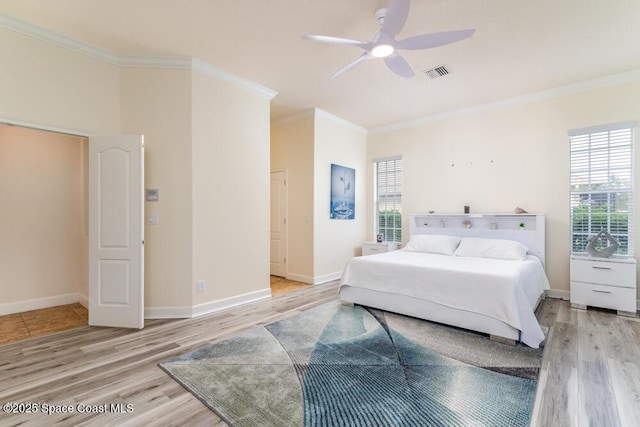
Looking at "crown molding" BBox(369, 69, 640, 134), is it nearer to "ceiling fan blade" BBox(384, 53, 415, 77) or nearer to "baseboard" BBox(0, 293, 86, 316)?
"ceiling fan blade" BBox(384, 53, 415, 77)

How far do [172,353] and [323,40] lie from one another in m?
3.02

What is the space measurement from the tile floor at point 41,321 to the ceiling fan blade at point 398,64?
433 centimetres

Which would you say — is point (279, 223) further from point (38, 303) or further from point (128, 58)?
point (38, 303)

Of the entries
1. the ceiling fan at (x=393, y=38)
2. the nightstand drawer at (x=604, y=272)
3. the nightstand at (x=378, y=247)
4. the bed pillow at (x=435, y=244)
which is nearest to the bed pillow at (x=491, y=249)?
the bed pillow at (x=435, y=244)

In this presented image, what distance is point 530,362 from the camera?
8.09 ft

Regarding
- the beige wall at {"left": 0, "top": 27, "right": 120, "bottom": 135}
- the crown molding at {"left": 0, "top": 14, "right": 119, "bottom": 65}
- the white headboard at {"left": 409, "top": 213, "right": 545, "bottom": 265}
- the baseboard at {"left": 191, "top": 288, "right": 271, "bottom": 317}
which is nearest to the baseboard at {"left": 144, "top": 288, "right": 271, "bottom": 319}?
the baseboard at {"left": 191, "top": 288, "right": 271, "bottom": 317}

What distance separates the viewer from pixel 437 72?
3.91 metres

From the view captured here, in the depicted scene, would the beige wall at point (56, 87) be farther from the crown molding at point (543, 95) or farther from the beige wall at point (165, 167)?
the crown molding at point (543, 95)

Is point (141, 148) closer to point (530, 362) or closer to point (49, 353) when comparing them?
point (49, 353)

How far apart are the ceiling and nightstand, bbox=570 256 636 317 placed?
8.07 ft

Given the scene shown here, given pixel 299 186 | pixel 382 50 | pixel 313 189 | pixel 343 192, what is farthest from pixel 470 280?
pixel 299 186

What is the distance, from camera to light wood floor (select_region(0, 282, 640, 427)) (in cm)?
181

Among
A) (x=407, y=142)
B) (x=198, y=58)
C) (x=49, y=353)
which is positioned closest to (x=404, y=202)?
(x=407, y=142)

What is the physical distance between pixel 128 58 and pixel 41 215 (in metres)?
2.41
